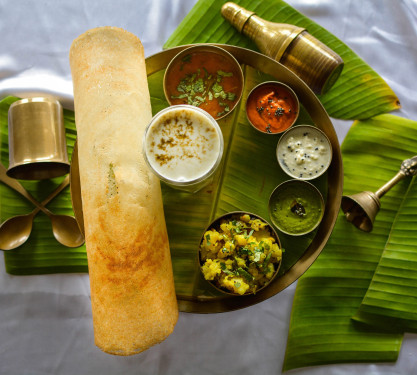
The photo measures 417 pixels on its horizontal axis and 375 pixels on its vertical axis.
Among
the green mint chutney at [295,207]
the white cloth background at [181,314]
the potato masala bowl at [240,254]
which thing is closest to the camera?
the potato masala bowl at [240,254]

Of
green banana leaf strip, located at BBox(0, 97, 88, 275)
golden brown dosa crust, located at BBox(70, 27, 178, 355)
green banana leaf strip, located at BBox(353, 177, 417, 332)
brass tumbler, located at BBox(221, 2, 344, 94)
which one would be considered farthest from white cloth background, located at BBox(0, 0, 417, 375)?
golden brown dosa crust, located at BBox(70, 27, 178, 355)

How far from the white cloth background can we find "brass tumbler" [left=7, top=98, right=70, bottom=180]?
0.27m

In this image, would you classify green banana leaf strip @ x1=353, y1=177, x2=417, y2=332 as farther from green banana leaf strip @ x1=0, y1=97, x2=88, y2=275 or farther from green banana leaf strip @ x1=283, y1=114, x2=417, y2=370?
green banana leaf strip @ x1=0, y1=97, x2=88, y2=275

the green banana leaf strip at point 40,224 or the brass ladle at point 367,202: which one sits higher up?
the brass ladle at point 367,202

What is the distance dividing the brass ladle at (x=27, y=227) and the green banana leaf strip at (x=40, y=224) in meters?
0.04

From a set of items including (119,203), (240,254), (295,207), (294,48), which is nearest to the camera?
(119,203)

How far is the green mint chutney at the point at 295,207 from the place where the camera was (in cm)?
206

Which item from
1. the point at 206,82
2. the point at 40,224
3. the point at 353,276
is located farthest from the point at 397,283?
the point at 40,224

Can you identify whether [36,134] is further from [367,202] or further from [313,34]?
[367,202]

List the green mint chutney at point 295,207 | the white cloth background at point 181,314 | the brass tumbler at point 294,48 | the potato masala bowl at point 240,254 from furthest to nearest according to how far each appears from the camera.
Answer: the white cloth background at point 181,314, the brass tumbler at point 294,48, the green mint chutney at point 295,207, the potato masala bowl at point 240,254

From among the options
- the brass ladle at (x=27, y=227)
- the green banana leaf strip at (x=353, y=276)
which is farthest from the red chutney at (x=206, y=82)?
the brass ladle at (x=27, y=227)

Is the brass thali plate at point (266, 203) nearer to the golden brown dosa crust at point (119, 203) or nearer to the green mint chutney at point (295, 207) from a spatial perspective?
the green mint chutney at point (295, 207)

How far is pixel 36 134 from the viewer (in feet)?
7.00

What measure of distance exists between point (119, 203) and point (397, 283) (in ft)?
5.32
